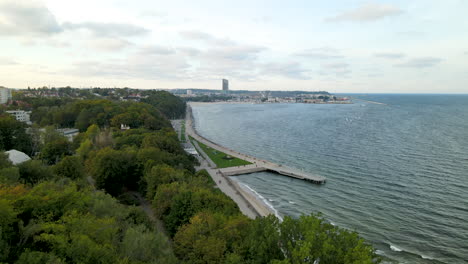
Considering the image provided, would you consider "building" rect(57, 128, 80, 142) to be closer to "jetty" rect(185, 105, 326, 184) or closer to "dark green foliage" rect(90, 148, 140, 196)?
"dark green foliage" rect(90, 148, 140, 196)

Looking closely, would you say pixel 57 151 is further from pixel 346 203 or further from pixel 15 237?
pixel 346 203

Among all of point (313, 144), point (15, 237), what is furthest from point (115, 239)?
point (313, 144)

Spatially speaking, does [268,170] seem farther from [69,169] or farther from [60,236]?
[60,236]

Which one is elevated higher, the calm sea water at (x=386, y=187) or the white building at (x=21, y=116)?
the white building at (x=21, y=116)

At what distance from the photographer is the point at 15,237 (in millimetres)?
14352

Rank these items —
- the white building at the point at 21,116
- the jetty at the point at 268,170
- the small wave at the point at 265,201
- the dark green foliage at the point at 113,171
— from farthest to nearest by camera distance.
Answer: the white building at the point at 21,116, the jetty at the point at 268,170, the small wave at the point at 265,201, the dark green foliage at the point at 113,171

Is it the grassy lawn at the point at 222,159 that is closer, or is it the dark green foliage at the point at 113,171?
the dark green foliage at the point at 113,171

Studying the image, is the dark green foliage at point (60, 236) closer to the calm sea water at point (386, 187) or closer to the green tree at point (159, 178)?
the green tree at point (159, 178)

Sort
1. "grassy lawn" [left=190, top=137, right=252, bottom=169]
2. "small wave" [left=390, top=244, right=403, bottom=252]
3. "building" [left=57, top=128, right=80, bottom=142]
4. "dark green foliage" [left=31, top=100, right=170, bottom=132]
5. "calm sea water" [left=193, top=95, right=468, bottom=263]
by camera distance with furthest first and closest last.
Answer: "dark green foliage" [left=31, top=100, right=170, bottom=132]
"building" [left=57, top=128, right=80, bottom=142]
"grassy lawn" [left=190, top=137, right=252, bottom=169]
"calm sea water" [left=193, top=95, right=468, bottom=263]
"small wave" [left=390, top=244, right=403, bottom=252]

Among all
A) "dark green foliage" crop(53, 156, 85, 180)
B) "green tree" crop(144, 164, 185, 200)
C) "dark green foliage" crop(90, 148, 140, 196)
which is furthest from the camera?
"dark green foliage" crop(90, 148, 140, 196)

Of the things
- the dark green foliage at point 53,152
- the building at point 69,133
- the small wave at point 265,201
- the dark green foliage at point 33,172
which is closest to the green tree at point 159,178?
the dark green foliage at point 33,172

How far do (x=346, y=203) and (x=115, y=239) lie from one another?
3253cm

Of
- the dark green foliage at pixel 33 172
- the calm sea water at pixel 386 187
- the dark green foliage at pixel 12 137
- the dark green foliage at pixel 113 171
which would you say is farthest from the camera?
the dark green foliage at pixel 12 137

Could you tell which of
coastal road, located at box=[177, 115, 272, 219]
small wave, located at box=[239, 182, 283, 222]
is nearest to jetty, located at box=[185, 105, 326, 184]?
coastal road, located at box=[177, 115, 272, 219]
